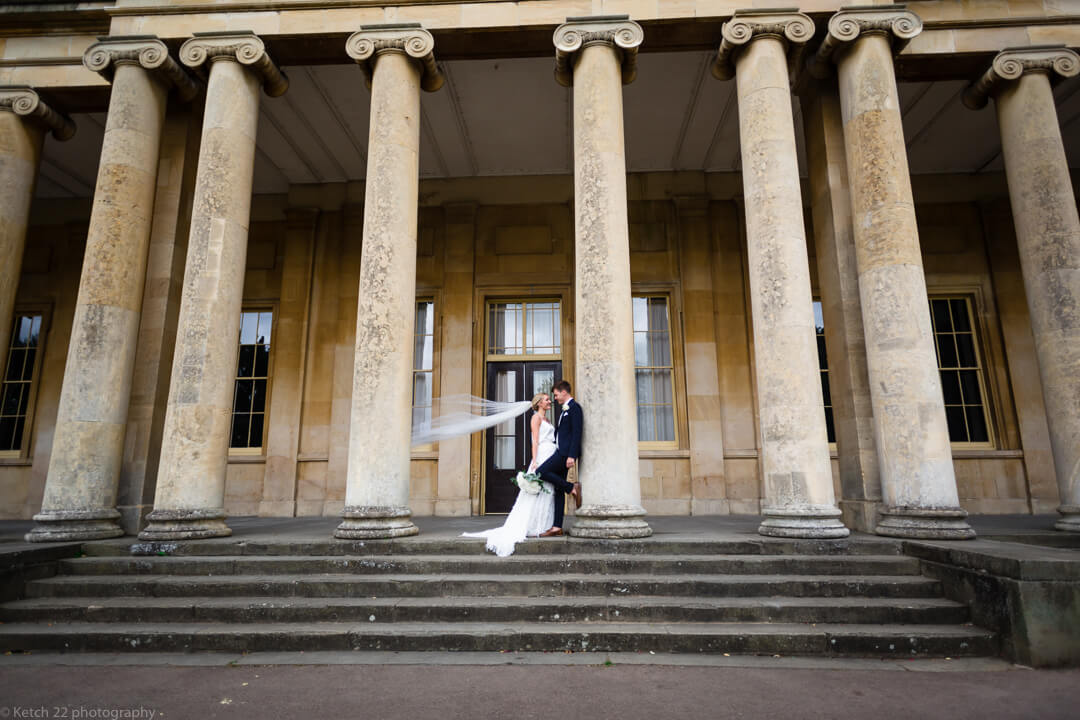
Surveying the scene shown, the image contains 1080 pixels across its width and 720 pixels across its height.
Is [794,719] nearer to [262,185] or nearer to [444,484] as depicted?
[444,484]

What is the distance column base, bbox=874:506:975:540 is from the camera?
6.21 m

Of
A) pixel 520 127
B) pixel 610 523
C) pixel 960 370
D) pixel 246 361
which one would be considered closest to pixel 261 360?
pixel 246 361

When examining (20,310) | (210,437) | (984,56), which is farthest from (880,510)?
(20,310)

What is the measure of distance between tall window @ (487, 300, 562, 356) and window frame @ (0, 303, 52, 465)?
964cm

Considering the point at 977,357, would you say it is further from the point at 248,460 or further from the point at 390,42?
the point at 248,460

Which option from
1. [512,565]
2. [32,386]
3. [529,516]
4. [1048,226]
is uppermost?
[1048,226]

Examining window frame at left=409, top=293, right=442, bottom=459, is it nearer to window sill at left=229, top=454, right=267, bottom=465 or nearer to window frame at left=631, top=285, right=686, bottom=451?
window sill at left=229, top=454, right=267, bottom=465

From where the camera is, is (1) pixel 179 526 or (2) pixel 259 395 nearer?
(1) pixel 179 526

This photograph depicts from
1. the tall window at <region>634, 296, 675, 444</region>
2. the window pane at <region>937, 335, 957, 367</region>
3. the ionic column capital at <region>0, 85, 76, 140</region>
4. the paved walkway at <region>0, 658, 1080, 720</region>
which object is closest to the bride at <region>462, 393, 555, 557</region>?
the paved walkway at <region>0, 658, 1080, 720</region>

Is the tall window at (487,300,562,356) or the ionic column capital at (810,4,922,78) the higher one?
the ionic column capital at (810,4,922,78)

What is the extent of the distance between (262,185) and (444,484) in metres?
7.59

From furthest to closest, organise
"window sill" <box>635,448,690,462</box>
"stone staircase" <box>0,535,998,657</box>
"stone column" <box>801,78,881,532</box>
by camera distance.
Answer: "window sill" <box>635,448,690,462</box> < "stone column" <box>801,78,881,532</box> < "stone staircase" <box>0,535,998,657</box>

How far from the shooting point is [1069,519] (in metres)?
7.18

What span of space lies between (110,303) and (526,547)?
6.02 m
